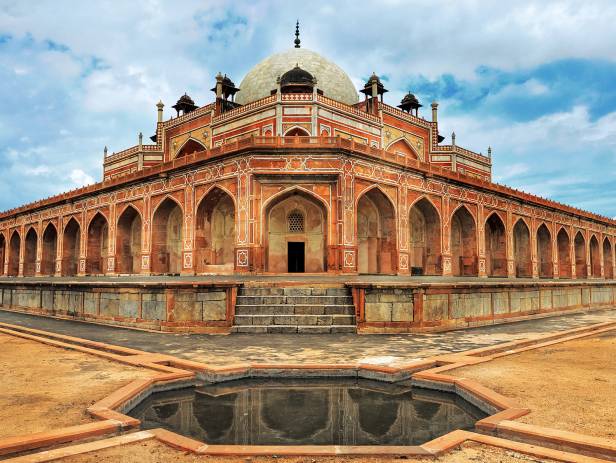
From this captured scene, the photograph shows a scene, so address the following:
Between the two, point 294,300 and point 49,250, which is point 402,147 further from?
point 49,250

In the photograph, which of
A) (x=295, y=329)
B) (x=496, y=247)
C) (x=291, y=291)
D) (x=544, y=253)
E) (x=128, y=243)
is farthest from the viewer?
(x=544, y=253)

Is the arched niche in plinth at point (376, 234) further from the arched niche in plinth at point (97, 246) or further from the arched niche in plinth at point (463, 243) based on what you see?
the arched niche in plinth at point (97, 246)

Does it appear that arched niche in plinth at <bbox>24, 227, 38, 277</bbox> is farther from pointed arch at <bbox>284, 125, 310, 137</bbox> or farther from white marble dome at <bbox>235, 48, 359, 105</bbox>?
pointed arch at <bbox>284, 125, 310, 137</bbox>

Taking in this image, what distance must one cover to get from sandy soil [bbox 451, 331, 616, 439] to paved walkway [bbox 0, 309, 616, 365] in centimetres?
86

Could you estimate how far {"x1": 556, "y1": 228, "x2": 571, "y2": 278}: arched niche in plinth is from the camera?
29.1m

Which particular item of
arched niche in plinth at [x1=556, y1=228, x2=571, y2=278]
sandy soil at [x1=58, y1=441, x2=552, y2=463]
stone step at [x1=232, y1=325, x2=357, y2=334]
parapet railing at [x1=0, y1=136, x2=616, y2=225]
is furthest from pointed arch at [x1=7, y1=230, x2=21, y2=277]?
arched niche in plinth at [x1=556, y1=228, x2=571, y2=278]

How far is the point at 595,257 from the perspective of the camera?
3272 centimetres

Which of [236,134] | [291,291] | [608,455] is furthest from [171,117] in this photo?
[608,455]

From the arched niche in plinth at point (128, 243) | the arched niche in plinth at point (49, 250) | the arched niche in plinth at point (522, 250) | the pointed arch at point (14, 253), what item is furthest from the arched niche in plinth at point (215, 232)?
the pointed arch at point (14, 253)

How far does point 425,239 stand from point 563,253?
44.4 ft

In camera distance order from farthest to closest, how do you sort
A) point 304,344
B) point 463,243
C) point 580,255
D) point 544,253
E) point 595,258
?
point 595,258 < point 580,255 < point 544,253 < point 463,243 < point 304,344

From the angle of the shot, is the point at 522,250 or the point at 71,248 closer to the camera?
the point at 522,250

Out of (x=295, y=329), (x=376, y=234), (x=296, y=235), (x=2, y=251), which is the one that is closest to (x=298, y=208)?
(x=296, y=235)

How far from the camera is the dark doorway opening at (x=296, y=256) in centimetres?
1808
